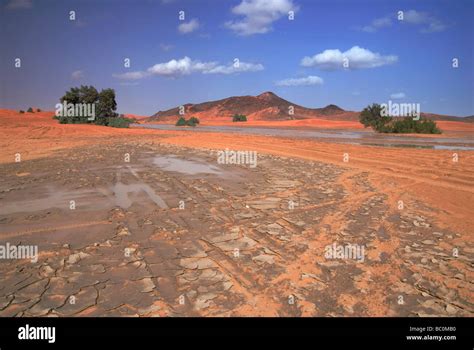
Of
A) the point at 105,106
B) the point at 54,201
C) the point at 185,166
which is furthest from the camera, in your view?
the point at 105,106

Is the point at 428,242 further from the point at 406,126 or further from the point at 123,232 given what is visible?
the point at 406,126

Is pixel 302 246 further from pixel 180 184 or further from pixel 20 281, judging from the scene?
pixel 180 184

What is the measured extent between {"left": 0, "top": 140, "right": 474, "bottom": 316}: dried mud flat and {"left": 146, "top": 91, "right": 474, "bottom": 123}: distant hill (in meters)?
71.7

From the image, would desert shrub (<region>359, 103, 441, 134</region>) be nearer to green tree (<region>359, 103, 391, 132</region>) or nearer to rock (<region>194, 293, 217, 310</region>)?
green tree (<region>359, 103, 391, 132</region>)

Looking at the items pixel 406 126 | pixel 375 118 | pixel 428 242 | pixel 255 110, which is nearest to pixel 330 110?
pixel 255 110

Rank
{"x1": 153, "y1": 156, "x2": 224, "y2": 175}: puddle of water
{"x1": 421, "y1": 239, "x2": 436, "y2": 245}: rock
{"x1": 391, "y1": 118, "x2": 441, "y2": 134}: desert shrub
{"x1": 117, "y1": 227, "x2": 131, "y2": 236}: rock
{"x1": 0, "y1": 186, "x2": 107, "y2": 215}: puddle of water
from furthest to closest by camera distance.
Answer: {"x1": 391, "y1": 118, "x2": 441, "y2": 134}: desert shrub → {"x1": 153, "y1": 156, "x2": 224, "y2": 175}: puddle of water → {"x1": 0, "y1": 186, "x2": 107, "y2": 215}: puddle of water → {"x1": 117, "y1": 227, "x2": 131, "y2": 236}: rock → {"x1": 421, "y1": 239, "x2": 436, "y2": 245}: rock

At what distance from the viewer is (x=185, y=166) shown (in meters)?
10.3

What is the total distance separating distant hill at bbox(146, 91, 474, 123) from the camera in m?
81.8

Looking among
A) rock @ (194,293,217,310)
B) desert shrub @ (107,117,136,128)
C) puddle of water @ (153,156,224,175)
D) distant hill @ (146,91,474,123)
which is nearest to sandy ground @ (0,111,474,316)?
rock @ (194,293,217,310)

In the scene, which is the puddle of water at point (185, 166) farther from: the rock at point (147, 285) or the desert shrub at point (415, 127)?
the desert shrub at point (415, 127)

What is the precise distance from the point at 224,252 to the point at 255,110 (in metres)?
90.0

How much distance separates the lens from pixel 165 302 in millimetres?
2871

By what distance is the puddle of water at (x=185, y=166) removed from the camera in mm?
9398
